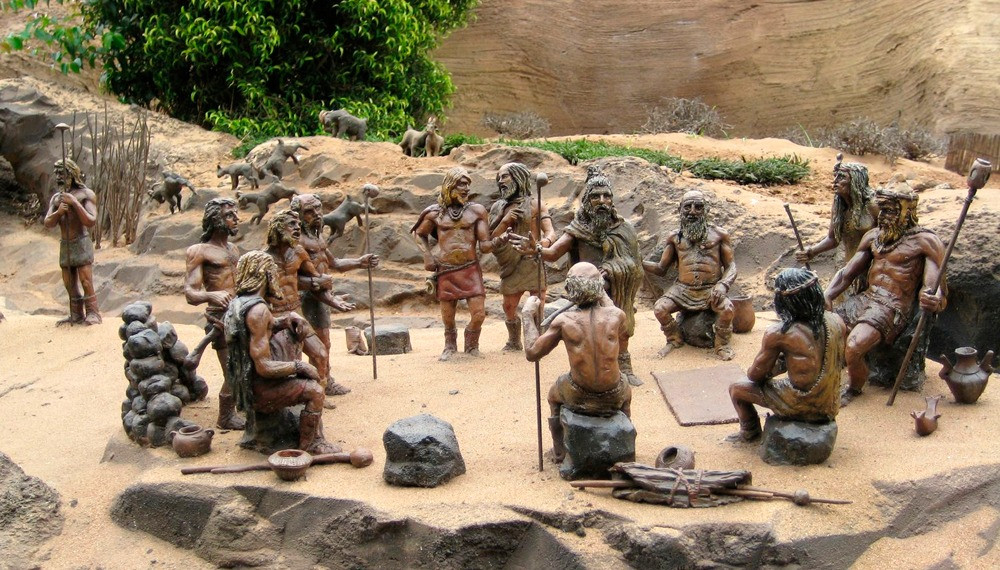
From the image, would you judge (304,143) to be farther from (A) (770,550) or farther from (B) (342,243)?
(A) (770,550)

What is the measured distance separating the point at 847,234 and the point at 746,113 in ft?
42.9

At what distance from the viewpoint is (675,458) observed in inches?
224

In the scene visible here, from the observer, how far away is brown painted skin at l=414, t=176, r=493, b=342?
27.8 feet

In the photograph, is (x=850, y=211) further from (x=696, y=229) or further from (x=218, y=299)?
(x=218, y=299)

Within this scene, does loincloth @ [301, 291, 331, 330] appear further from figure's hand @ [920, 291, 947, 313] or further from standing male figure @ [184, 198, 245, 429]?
figure's hand @ [920, 291, 947, 313]

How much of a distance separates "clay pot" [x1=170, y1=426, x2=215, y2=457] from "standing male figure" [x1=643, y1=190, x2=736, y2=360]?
3.96 m

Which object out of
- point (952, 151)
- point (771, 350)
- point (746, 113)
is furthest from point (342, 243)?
point (746, 113)

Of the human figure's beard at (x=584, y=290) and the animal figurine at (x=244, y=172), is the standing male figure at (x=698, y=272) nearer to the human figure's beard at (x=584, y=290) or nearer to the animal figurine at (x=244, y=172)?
the human figure's beard at (x=584, y=290)

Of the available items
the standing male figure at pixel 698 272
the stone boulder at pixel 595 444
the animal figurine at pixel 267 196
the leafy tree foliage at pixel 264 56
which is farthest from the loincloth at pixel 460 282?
the leafy tree foliage at pixel 264 56

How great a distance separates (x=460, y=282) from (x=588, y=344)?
3.11 meters

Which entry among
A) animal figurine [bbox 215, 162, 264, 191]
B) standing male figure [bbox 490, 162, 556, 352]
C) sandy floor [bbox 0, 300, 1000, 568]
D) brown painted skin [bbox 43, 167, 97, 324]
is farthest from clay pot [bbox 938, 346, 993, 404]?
animal figurine [bbox 215, 162, 264, 191]

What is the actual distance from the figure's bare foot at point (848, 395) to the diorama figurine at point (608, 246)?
5.07 feet

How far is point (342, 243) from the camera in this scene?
12336mm

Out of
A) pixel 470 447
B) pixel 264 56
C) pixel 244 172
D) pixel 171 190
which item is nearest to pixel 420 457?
pixel 470 447
